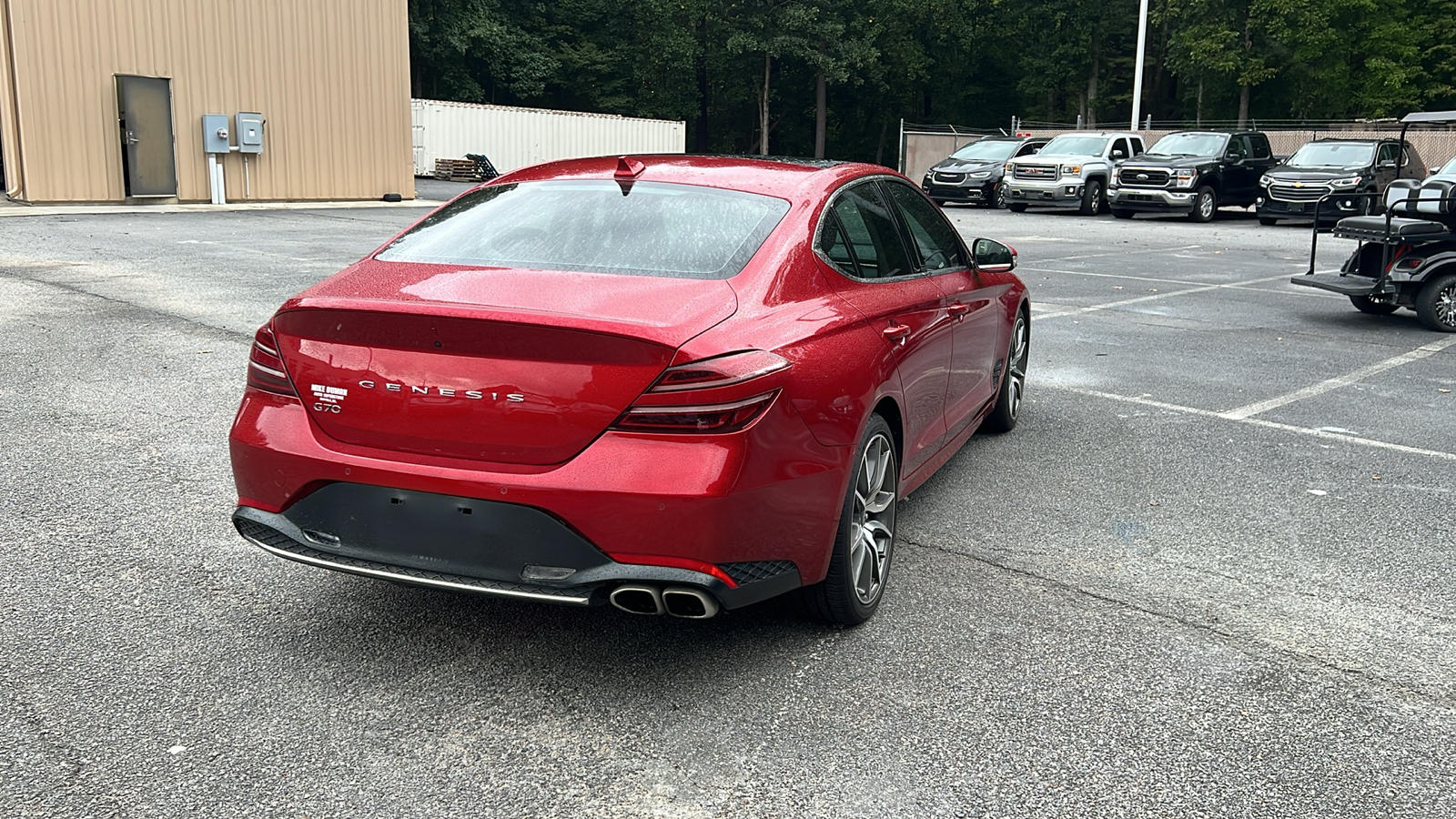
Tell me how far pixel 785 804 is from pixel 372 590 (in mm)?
1883

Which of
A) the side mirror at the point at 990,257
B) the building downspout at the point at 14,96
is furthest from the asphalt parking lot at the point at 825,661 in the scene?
the building downspout at the point at 14,96

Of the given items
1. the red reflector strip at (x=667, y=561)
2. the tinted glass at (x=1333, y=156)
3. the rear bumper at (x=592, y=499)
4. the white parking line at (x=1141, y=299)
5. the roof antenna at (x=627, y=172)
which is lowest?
the white parking line at (x=1141, y=299)

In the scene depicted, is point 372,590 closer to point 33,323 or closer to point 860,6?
point 33,323

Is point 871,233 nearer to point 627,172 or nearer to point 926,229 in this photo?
point 926,229

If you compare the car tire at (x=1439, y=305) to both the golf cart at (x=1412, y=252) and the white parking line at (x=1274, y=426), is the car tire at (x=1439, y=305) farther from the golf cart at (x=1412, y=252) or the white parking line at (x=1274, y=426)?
the white parking line at (x=1274, y=426)

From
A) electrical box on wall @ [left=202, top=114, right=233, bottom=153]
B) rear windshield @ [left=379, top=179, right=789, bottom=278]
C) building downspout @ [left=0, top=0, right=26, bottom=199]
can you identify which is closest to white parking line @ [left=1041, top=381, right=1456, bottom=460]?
rear windshield @ [left=379, top=179, right=789, bottom=278]

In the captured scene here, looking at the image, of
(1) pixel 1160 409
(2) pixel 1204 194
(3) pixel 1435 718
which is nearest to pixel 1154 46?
(2) pixel 1204 194

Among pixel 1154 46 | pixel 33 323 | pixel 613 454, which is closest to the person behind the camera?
pixel 613 454

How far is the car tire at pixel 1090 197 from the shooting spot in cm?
2705

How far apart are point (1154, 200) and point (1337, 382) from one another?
18.1 meters

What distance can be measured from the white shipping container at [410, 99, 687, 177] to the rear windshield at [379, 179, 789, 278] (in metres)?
33.9

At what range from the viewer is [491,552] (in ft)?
10.8

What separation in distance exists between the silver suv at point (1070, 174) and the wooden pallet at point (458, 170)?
52.2 feet

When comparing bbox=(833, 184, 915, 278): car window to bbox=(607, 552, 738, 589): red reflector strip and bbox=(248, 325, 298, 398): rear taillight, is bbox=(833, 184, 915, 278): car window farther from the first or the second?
bbox=(248, 325, 298, 398): rear taillight
